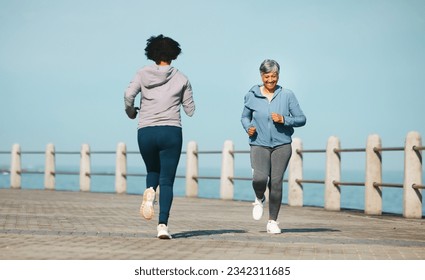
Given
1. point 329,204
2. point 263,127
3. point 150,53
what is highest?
point 150,53

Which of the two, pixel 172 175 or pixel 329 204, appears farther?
pixel 329 204

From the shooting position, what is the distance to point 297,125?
36.0ft

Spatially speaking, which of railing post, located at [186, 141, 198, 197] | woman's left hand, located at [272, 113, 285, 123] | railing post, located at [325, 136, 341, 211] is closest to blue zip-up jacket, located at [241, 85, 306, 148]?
woman's left hand, located at [272, 113, 285, 123]

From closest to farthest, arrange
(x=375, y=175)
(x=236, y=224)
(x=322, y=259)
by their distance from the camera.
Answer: (x=322, y=259) → (x=236, y=224) → (x=375, y=175)

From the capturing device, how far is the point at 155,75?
32.7ft

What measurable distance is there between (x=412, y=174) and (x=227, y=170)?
26.3 ft

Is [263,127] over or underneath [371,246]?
over

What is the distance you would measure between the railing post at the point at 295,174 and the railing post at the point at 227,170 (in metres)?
3.40

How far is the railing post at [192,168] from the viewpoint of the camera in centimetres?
2575

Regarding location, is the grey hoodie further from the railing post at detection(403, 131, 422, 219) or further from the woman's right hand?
the railing post at detection(403, 131, 422, 219)

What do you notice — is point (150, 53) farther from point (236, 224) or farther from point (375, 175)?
point (375, 175)

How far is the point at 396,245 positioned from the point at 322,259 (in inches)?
83.4

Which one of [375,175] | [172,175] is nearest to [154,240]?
[172,175]

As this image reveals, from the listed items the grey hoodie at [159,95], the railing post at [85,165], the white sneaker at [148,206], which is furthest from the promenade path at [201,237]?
the railing post at [85,165]
